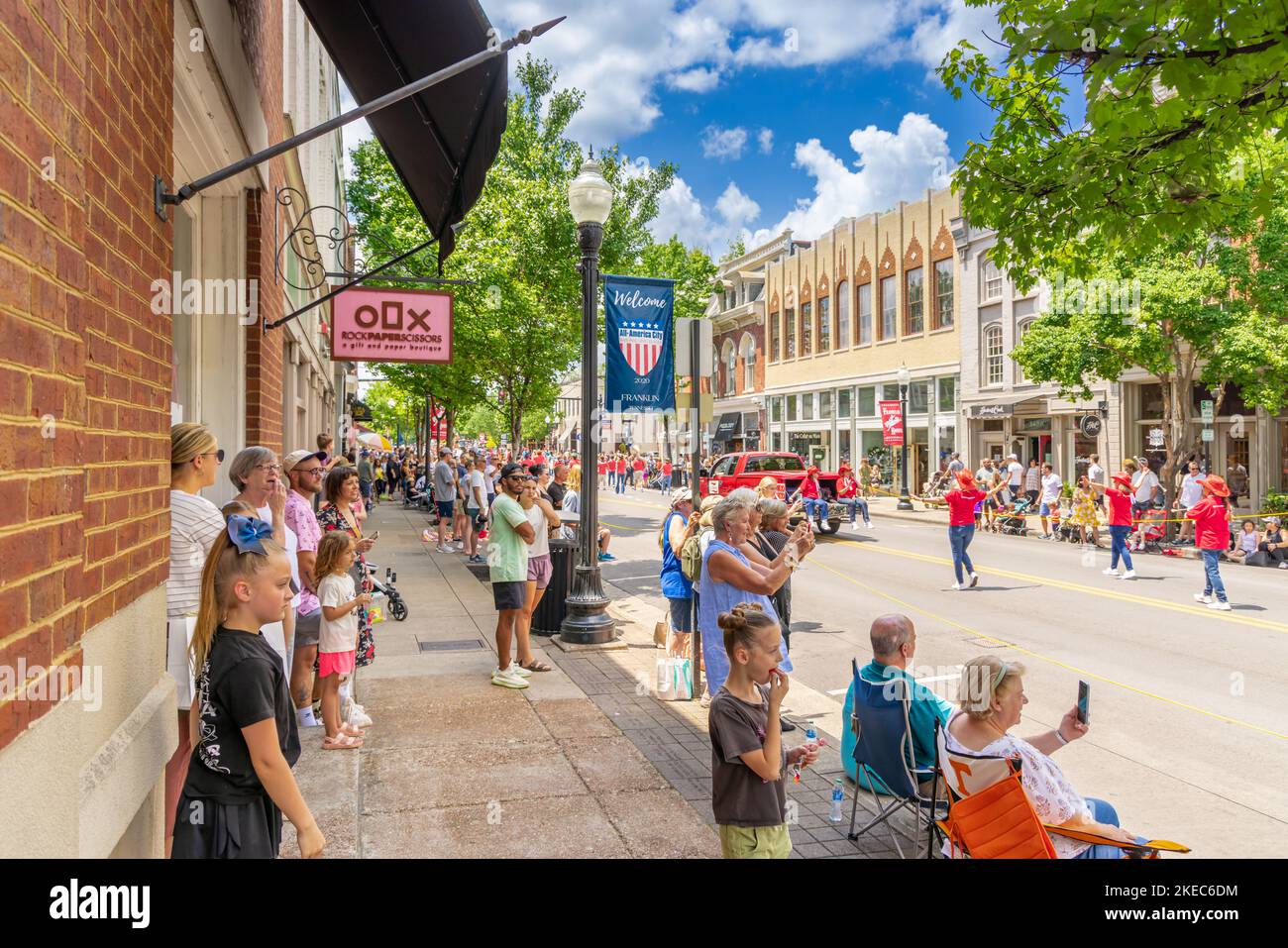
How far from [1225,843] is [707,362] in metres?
5.12

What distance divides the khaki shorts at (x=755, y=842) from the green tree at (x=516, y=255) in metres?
16.3

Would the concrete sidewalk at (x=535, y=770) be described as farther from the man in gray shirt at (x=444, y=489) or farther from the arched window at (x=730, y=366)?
the arched window at (x=730, y=366)

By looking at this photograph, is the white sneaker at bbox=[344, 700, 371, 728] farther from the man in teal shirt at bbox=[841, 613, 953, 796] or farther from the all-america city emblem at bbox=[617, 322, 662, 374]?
the all-america city emblem at bbox=[617, 322, 662, 374]

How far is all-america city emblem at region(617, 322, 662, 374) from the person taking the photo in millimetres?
9266

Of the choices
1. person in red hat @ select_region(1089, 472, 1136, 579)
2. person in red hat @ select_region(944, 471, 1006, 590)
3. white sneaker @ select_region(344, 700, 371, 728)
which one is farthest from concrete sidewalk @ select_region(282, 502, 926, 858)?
person in red hat @ select_region(1089, 472, 1136, 579)

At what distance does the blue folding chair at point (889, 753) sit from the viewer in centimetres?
466

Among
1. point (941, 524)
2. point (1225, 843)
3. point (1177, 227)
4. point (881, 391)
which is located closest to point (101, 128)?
point (1225, 843)

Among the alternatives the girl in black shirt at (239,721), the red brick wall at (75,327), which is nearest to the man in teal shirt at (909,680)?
the girl in black shirt at (239,721)

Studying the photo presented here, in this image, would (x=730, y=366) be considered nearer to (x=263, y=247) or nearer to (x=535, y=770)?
(x=263, y=247)

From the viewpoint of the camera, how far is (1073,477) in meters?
29.1

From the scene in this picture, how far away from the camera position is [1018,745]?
389 cm

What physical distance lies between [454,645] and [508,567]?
210cm

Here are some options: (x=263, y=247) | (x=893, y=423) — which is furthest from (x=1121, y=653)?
(x=893, y=423)
